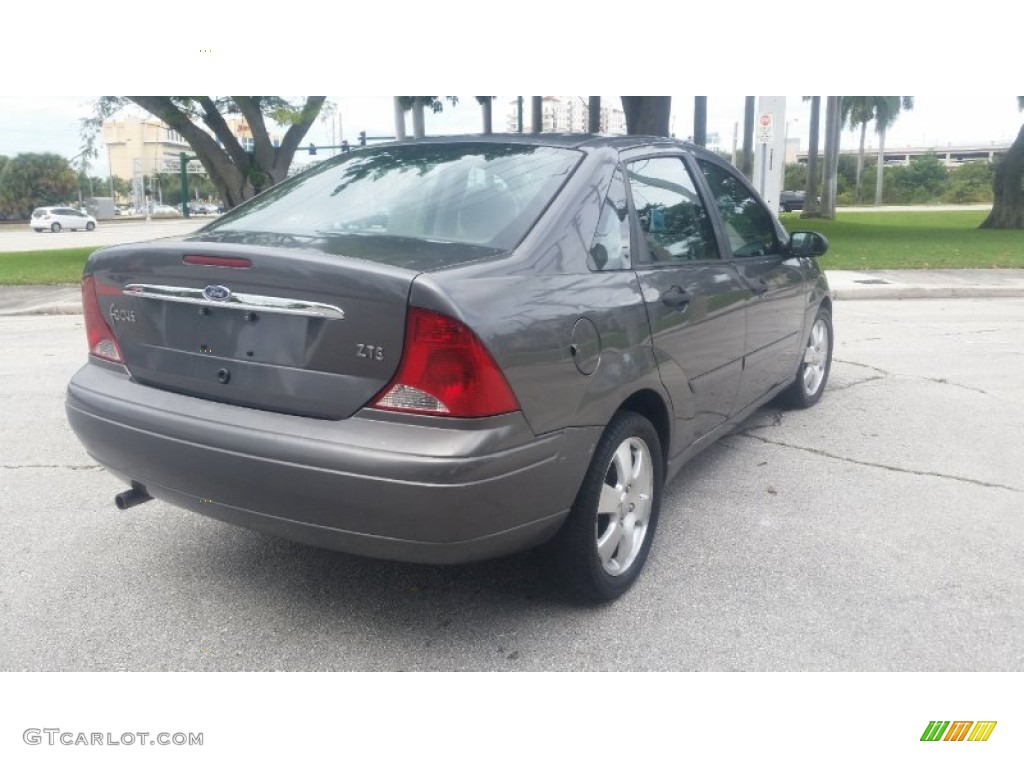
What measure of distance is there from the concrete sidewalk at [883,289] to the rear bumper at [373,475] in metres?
9.96

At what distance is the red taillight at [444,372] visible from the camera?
2.45 metres

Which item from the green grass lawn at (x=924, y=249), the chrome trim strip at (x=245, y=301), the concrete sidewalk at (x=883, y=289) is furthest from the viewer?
the green grass lawn at (x=924, y=249)

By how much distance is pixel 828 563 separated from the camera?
3.50 metres

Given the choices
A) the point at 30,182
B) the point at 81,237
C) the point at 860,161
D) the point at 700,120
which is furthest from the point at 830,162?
the point at 30,182

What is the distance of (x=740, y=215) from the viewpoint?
4.52 m

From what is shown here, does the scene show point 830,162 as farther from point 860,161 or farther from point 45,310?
point 45,310

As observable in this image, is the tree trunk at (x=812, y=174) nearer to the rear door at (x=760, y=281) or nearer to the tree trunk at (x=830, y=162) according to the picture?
the tree trunk at (x=830, y=162)

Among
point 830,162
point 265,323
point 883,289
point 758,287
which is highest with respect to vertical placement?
point 830,162

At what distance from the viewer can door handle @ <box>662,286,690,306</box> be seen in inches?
133

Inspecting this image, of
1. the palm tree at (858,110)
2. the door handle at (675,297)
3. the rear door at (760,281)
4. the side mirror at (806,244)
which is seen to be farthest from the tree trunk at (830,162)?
the door handle at (675,297)

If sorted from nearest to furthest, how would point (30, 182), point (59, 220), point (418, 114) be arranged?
point (418, 114) → point (59, 220) → point (30, 182)

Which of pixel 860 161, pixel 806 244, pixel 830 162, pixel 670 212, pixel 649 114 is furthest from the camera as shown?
pixel 860 161

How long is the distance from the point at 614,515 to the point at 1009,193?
32.1m
